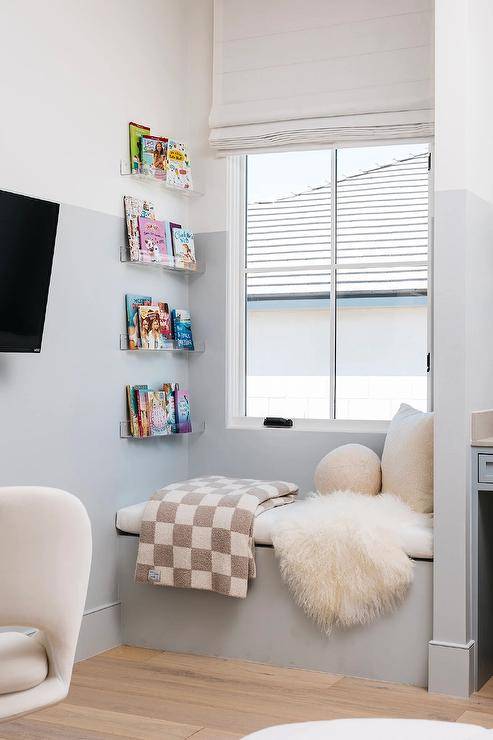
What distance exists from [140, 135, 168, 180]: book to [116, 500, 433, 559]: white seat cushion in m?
1.45

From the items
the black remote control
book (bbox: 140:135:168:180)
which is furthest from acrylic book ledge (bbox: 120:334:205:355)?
book (bbox: 140:135:168:180)

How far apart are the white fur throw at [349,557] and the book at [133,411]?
2.66 ft

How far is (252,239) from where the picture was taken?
179 inches

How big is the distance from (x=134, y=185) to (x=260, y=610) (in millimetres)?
1892

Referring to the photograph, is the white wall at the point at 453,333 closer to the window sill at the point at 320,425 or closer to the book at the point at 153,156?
the window sill at the point at 320,425

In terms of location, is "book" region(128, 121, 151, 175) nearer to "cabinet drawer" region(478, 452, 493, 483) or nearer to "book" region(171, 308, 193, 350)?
"book" region(171, 308, 193, 350)

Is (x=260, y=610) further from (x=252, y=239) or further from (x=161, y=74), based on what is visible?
(x=161, y=74)

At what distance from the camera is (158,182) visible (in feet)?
13.8

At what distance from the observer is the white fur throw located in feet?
11.2

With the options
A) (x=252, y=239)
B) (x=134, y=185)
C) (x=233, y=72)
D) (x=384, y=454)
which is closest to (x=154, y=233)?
(x=134, y=185)

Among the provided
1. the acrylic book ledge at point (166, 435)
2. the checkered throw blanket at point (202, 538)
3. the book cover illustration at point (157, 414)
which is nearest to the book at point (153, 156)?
the book cover illustration at point (157, 414)

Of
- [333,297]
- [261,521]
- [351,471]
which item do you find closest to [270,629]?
[261,521]

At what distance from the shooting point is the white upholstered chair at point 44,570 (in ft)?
7.52

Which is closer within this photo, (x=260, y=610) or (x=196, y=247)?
(x=260, y=610)
